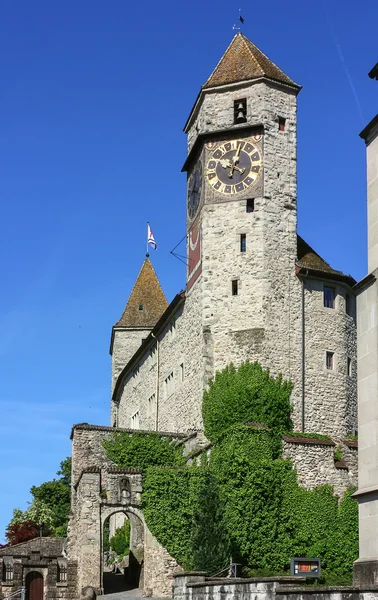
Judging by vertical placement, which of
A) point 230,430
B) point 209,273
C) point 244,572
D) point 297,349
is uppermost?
point 209,273

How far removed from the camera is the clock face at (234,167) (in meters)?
46.8

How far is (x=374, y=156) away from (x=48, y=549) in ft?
115

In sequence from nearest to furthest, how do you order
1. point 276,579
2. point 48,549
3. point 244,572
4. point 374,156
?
1. point 276,579
2. point 374,156
3. point 244,572
4. point 48,549

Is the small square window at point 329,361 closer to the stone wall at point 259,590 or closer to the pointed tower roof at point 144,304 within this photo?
the stone wall at point 259,590

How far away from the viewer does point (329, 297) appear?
47062mm

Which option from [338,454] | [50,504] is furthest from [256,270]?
[50,504]

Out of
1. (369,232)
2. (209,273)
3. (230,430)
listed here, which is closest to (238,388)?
(230,430)

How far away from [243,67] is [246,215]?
754cm

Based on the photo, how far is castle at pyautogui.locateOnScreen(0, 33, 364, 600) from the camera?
42406 millimetres

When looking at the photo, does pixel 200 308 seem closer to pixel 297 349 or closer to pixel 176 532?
pixel 297 349

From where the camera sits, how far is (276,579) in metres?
20.7

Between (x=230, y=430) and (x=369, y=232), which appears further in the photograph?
(x=230, y=430)

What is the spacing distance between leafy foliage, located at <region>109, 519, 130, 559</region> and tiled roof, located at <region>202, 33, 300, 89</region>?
22.8m

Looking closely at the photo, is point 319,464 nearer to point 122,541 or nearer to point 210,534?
point 210,534
